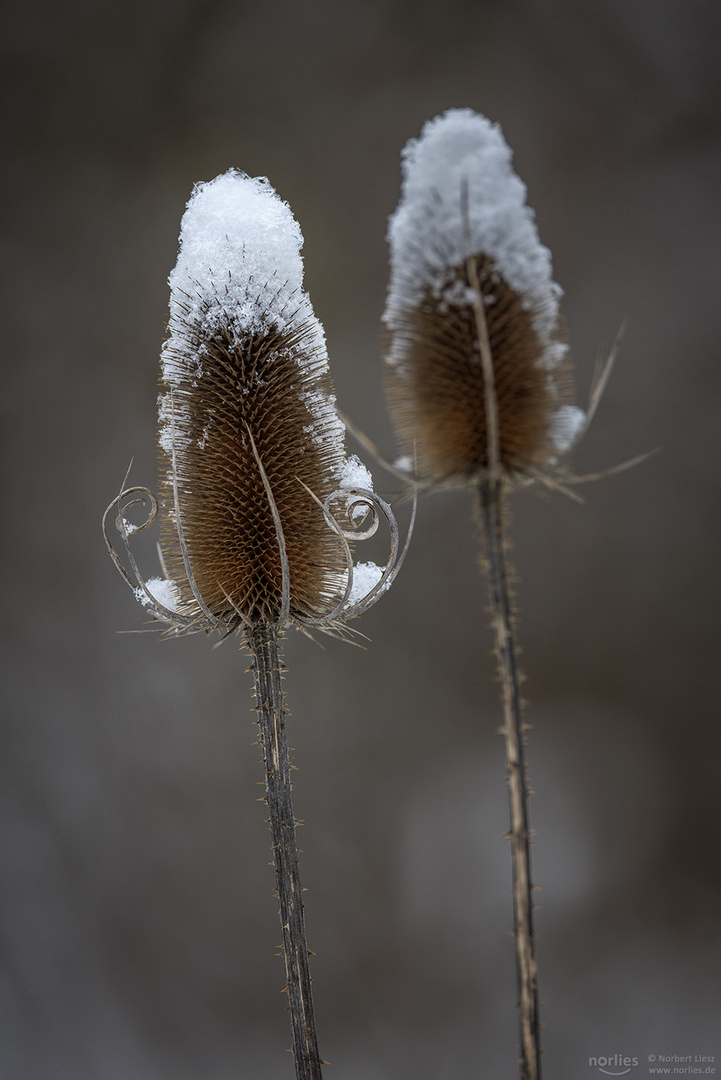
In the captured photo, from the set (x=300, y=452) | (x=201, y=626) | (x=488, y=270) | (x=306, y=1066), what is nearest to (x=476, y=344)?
(x=488, y=270)

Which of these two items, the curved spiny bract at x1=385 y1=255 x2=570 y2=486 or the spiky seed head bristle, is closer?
the curved spiny bract at x1=385 y1=255 x2=570 y2=486

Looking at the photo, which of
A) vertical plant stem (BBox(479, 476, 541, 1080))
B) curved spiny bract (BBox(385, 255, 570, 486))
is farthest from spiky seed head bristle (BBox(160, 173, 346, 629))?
vertical plant stem (BBox(479, 476, 541, 1080))

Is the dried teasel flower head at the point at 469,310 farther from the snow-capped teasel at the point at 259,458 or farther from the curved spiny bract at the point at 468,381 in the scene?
the snow-capped teasel at the point at 259,458

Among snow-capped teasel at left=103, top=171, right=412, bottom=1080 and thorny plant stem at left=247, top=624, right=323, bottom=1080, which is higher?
snow-capped teasel at left=103, top=171, right=412, bottom=1080

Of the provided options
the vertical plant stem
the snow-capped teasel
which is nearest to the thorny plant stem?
the snow-capped teasel

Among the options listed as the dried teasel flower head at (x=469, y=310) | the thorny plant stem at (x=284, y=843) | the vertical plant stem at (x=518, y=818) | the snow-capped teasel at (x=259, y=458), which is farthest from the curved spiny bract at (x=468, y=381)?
the thorny plant stem at (x=284, y=843)

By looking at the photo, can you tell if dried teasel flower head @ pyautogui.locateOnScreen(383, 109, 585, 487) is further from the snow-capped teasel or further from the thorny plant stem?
the thorny plant stem

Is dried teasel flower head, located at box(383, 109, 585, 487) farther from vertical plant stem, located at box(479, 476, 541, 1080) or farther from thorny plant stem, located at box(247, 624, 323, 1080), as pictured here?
thorny plant stem, located at box(247, 624, 323, 1080)
